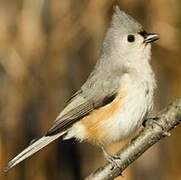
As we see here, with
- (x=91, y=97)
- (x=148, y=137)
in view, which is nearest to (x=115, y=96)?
(x=91, y=97)

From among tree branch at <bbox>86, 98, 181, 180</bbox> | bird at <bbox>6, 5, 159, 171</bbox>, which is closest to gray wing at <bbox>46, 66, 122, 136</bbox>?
bird at <bbox>6, 5, 159, 171</bbox>

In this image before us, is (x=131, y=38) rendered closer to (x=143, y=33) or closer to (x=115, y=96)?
(x=143, y=33)

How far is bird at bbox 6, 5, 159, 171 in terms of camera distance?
371cm

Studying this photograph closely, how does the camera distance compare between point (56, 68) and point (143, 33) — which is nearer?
point (143, 33)

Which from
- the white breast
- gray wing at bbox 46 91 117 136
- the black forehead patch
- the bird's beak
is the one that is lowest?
the white breast

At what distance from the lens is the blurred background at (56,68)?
4.68m

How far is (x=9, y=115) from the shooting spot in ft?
15.5

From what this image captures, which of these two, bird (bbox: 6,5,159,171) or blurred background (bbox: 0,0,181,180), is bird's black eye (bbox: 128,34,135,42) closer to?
bird (bbox: 6,5,159,171)

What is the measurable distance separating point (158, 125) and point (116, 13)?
1.06 metres

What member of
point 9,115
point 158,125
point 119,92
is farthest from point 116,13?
point 9,115

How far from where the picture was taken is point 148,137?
→ 9.75ft

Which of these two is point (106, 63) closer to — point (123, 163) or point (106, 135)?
point (106, 135)

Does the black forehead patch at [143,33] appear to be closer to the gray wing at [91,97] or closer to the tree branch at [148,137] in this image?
the gray wing at [91,97]

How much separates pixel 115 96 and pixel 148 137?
0.87m
